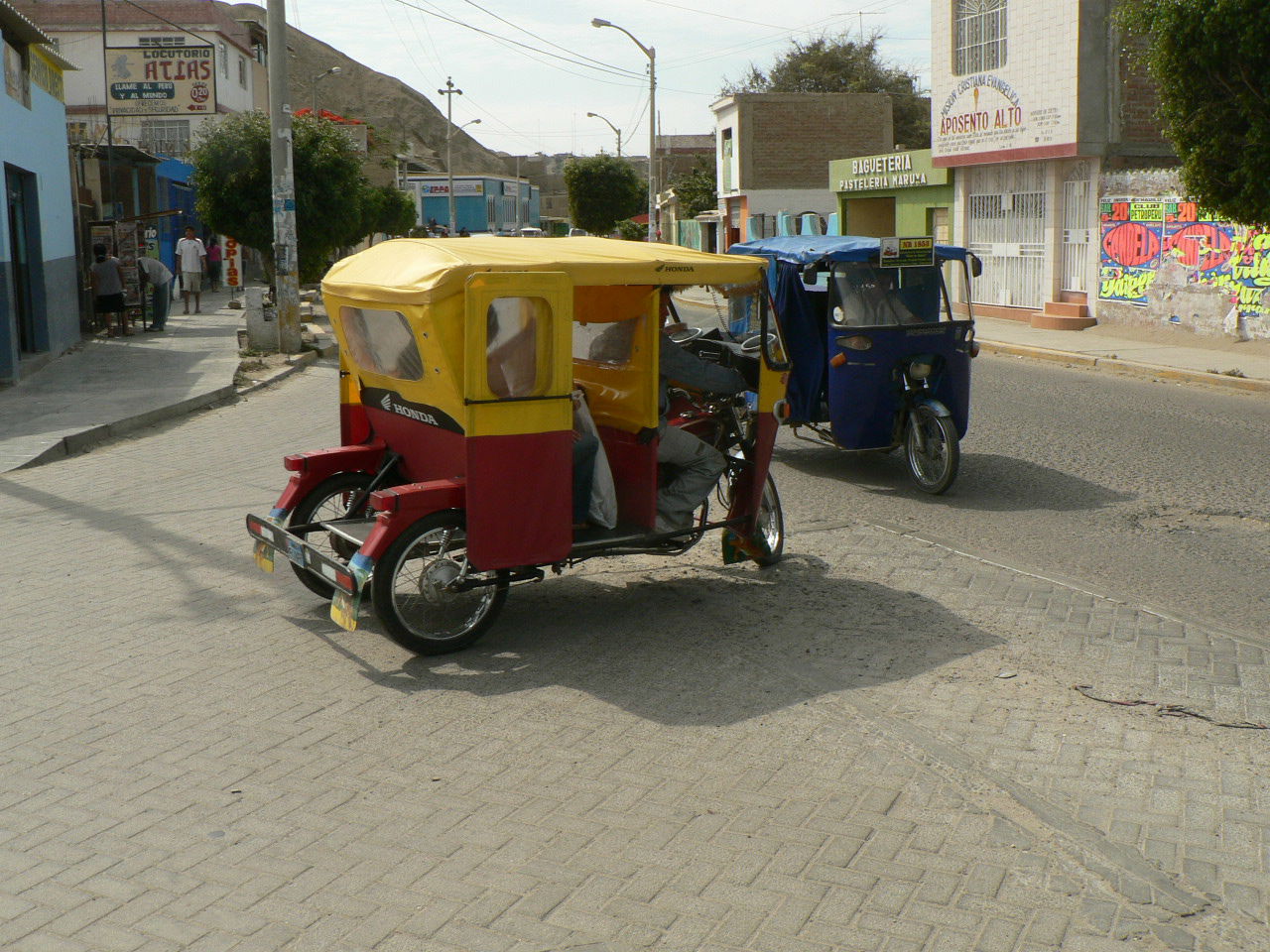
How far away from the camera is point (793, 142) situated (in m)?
47.8

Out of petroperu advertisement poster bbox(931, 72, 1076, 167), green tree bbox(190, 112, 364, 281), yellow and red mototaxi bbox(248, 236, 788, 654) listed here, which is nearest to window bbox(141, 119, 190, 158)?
green tree bbox(190, 112, 364, 281)

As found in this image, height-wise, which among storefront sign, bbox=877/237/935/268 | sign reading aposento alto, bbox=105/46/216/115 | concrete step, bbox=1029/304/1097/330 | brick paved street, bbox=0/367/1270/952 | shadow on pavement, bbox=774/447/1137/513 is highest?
sign reading aposento alto, bbox=105/46/216/115

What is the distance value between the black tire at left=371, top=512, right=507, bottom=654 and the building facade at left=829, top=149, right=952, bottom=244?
2384 centimetres

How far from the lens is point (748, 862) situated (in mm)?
4055

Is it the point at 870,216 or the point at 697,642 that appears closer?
the point at 697,642

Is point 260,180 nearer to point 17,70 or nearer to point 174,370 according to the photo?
→ point 17,70

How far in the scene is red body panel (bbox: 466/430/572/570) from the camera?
5867 mm

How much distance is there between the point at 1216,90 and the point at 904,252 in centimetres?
765

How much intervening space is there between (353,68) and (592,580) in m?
159

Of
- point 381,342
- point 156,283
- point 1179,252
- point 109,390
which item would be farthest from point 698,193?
point 381,342

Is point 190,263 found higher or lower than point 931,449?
higher

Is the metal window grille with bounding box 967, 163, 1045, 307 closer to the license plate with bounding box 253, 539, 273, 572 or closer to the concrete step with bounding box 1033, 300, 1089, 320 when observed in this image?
the concrete step with bounding box 1033, 300, 1089, 320

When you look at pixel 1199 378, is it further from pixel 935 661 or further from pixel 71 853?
pixel 71 853

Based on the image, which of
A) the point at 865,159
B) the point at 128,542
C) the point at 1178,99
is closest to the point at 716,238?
the point at 865,159
